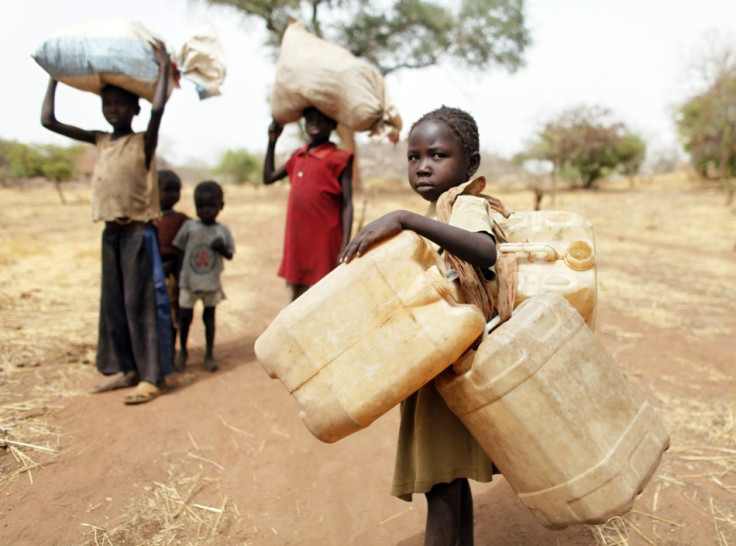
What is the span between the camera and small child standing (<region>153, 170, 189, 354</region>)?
12.4 ft

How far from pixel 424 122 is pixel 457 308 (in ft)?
2.20

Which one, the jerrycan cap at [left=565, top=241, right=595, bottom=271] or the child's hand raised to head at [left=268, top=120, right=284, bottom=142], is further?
the child's hand raised to head at [left=268, top=120, right=284, bottom=142]

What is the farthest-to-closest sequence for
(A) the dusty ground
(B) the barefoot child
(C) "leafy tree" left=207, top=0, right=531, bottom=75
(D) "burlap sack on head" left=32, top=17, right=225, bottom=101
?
(C) "leafy tree" left=207, top=0, right=531, bottom=75 < (B) the barefoot child < (D) "burlap sack on head" left=32, top=17, right=225, bottom=101 < (A) the dusty ground

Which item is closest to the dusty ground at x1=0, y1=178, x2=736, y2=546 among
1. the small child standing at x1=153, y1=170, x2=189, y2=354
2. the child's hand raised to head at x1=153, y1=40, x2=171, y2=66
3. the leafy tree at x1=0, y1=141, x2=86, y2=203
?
the small child standing at x1=153, y1=170, x2=189, y2=354

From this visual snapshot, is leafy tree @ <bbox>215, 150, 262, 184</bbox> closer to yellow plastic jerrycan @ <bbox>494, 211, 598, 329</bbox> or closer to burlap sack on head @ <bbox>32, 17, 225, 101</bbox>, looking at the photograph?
burlap sack on head @ <bbox>32, 17, 225, 101</bbox>

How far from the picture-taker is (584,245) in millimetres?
1546

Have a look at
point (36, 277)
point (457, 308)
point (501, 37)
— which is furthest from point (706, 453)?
point (501, 37)

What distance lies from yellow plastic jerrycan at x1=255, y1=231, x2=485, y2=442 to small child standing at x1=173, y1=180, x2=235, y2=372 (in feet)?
8.45

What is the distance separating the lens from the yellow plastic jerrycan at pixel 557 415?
125 cm

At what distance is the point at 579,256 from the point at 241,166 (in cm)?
2455

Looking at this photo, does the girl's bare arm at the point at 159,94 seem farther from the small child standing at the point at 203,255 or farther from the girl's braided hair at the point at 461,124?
the girl's braided hair at the point at 461,124

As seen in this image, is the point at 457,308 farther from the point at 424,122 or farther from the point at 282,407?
the point at 282,407

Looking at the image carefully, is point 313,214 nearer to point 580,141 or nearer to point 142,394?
point 142,394

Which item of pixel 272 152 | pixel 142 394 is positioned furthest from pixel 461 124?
pixel 142 394
